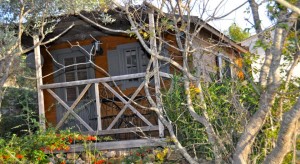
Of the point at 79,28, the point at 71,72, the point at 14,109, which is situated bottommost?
the point at 14,109

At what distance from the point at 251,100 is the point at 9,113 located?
797 cm

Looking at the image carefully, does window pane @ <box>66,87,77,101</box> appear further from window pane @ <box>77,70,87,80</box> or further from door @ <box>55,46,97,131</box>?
window pane @ <box>77,70,87,80</box>

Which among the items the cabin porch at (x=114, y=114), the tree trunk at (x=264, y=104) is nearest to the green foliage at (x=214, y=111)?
the cabin porch at (x=114, y=114)

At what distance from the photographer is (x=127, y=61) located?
11.0 m

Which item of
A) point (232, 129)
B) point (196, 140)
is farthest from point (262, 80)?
point (196, 140)

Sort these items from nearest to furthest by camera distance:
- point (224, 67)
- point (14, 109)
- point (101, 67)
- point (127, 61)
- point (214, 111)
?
point (214, 111) < point (224, 67) < point (127, 61) < point (101, 67) < point (14, 109)

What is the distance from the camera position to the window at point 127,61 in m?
10.9

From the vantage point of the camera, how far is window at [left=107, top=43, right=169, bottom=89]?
10.9m

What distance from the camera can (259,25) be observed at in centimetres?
383

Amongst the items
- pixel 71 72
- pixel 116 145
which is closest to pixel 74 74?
pixel 71 72

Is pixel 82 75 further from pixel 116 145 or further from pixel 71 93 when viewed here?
pixel 116 145

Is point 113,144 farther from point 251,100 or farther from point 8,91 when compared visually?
point 8,91

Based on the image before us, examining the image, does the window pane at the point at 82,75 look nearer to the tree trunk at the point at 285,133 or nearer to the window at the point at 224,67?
→ the window at the point at 224,67

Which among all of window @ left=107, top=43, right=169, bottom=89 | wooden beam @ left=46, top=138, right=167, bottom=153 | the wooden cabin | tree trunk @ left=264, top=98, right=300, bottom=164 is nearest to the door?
the wooden cabin
